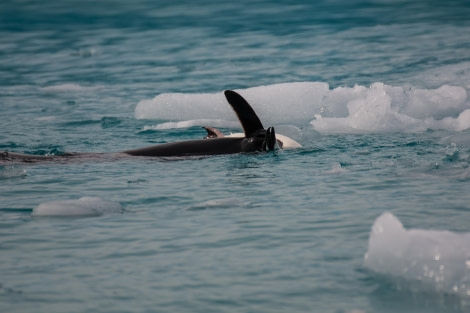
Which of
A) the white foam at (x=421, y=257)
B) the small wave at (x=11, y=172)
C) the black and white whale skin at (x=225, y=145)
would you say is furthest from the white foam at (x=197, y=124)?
the white foam at (x=421, y=257)

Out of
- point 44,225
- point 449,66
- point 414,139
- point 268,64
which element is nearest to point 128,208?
point 44,225

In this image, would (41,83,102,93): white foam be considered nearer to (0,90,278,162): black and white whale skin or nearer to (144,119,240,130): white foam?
(144,119,240,130): white foam

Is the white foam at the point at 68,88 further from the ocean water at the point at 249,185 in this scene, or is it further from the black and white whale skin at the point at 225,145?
the black and white whale skin at the point at 225,145

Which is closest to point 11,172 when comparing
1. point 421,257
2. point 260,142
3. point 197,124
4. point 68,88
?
point 260,142

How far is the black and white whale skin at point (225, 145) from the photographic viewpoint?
35.0ft

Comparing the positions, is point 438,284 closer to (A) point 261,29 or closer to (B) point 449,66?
(B) point 449,66

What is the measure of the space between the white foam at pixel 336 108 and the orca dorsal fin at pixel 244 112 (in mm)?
1990

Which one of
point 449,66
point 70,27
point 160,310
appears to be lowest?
point 160,310

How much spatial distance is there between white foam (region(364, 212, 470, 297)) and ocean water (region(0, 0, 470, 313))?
0.01 metres

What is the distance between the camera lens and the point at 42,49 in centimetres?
2347

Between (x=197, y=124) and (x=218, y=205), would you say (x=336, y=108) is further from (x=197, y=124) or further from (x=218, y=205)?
(x=218, y=205)

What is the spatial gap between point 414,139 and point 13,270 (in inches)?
249

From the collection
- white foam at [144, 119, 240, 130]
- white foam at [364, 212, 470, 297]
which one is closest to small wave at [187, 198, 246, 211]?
white foam at [364, 212, 470, 297]

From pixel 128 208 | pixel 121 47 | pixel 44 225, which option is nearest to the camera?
pixel 44 225
